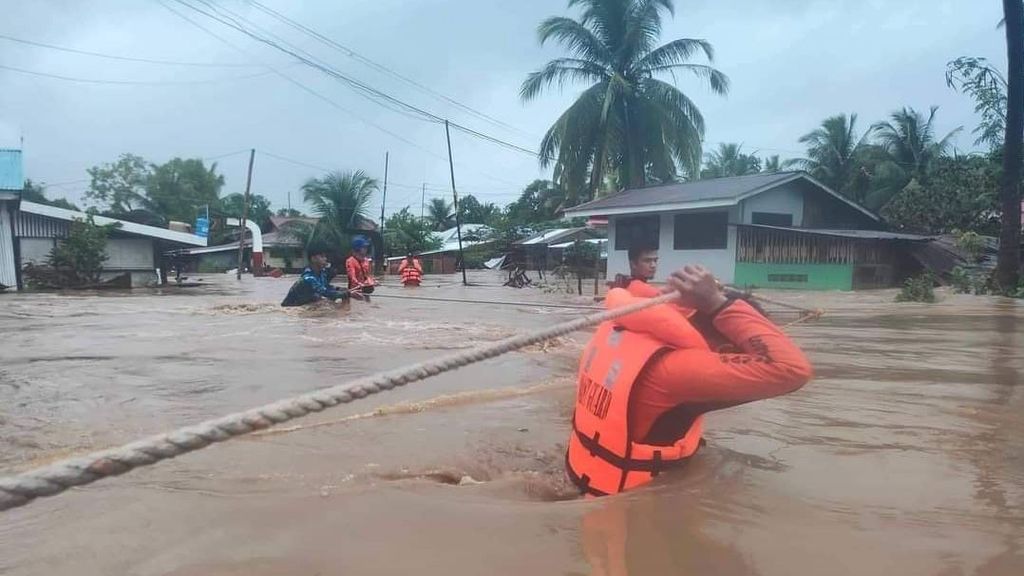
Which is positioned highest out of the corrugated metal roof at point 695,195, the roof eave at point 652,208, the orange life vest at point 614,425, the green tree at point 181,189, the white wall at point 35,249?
the green tree at point 181,189

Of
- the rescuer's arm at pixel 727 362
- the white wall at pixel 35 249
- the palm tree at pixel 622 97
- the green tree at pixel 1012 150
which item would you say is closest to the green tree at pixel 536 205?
the palm tree at pixel 622 97

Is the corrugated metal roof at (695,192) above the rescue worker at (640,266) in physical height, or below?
above

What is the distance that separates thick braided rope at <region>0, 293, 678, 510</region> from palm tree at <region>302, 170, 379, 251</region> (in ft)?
114

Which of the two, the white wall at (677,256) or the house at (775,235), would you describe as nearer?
the house at (775,235)

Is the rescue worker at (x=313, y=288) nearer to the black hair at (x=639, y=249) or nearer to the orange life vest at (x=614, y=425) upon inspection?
the black hair at (x=639, y=249)

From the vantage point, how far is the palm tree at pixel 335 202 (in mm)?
36125

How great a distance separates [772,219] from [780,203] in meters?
0.57

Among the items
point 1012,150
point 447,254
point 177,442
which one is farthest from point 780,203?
point 447,254

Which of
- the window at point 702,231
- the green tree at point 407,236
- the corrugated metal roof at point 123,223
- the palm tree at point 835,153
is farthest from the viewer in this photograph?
the green tree at point 407,236

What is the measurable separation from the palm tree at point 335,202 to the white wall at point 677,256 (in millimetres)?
16657

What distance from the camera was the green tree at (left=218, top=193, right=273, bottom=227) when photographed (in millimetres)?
59919

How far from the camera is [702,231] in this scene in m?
20.8

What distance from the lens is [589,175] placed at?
28141 millimetres

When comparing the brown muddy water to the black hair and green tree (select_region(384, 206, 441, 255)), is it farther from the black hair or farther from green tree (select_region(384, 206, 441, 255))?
green tree (select_region(384, 206, 441, 255))
